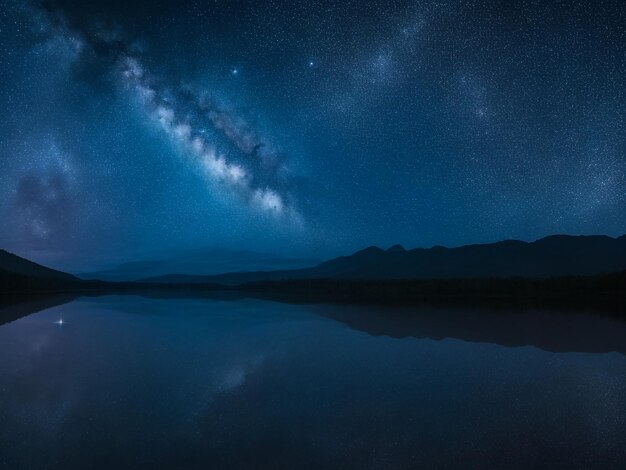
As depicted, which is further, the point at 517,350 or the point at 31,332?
the point at 31,332

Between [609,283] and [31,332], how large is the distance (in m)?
79.9

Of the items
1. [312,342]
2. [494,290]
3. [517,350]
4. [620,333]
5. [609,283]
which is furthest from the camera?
[494,290]

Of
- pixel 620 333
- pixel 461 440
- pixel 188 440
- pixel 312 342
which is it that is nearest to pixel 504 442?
pixel 461 440

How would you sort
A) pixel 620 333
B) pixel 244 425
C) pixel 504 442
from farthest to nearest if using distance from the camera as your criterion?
pixel 620 333
pixel 244 425
pixel 504 442

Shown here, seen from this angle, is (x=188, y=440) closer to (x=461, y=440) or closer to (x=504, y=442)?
(x=461, y=440)

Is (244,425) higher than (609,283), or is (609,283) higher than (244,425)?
(609,283)

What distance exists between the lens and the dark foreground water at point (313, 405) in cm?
700

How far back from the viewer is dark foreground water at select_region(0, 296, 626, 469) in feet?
23.0

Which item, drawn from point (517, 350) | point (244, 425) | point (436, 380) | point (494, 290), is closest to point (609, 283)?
point (494, 290)

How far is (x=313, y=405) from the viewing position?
32.2 feet

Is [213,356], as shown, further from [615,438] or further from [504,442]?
[615,438]

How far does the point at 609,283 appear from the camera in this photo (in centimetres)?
7388

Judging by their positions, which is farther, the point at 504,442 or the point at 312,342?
the point at 312,342

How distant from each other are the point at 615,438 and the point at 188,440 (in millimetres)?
7071
